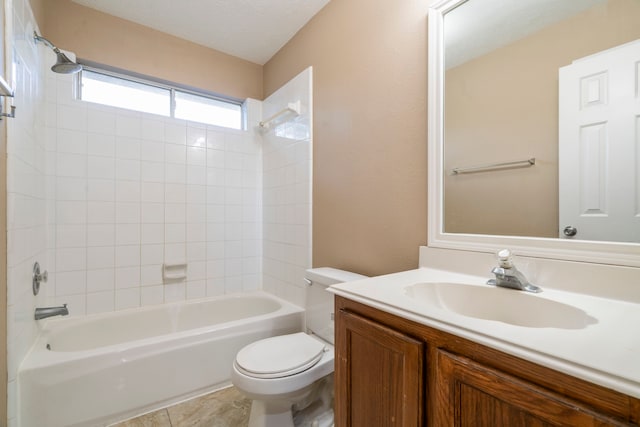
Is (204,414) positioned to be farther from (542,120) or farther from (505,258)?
(542,120)

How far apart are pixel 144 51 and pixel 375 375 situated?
106 inches

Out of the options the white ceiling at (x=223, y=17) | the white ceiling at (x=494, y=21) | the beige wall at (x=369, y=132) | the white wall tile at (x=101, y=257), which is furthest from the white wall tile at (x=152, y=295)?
the white ceiling at (x=494, y=21)

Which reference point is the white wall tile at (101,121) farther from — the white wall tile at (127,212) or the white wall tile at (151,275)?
the white wall tile at (151,275)

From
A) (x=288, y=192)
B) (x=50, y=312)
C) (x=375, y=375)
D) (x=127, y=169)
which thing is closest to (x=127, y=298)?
(x=50, y=312)

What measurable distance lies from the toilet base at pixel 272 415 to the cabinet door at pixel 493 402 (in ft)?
3.04

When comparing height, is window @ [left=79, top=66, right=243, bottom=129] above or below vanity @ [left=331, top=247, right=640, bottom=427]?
above

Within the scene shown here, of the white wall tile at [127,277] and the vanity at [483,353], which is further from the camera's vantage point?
the white wall tile at [127,277]

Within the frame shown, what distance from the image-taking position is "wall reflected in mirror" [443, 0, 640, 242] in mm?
833

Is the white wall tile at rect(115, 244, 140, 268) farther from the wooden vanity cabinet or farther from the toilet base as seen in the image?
the wooden vanity cabinet

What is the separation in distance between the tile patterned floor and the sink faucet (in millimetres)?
1460

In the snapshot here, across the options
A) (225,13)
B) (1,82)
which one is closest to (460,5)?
(225,13)

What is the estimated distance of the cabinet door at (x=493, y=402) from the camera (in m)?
0.46

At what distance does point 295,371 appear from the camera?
4.07 ft

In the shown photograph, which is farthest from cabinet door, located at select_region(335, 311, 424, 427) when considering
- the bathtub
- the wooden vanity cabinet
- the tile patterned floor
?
the bathtub
